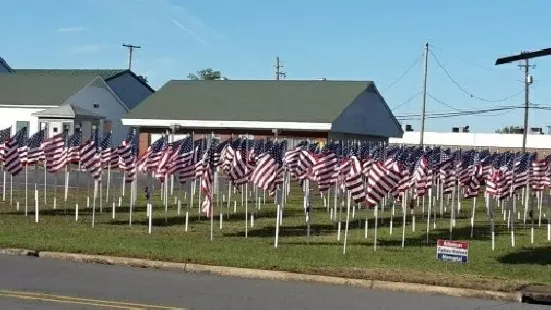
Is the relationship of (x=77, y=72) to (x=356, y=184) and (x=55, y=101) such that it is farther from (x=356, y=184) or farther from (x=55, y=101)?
A: (x=356, y=184)

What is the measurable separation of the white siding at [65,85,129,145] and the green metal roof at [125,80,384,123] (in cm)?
720

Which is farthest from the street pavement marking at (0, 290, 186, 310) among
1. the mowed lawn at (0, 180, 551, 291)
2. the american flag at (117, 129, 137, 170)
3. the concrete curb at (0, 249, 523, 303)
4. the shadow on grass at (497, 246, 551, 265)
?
the american flag at (117, 129, 137, 170)

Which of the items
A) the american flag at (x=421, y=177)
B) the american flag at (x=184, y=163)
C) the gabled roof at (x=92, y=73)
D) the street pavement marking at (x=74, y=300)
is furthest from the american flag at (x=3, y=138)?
the gabled roof at (x=92, y=73)

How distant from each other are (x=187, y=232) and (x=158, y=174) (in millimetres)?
2913

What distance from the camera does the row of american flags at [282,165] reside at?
20516mm

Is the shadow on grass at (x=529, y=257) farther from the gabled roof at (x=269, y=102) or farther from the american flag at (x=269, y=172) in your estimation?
the gabled roof at (x=269, y=102)

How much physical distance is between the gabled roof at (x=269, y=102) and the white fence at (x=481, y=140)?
32196 mm

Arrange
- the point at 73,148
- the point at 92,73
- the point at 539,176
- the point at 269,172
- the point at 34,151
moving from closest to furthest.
Result: the point at 269,172, the point at 539,176, the point at 34,151, the point at 73,148, the point at 92,73

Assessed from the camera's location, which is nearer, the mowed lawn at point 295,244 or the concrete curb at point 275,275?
the concrete curb at point 275,275

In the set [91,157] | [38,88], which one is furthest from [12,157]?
[38,88]

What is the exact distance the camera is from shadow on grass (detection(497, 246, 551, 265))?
1705 centimetres

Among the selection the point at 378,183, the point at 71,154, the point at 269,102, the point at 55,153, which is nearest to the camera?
the point at 378,183

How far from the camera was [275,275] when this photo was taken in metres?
14.6

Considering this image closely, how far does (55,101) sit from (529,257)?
153 feet
